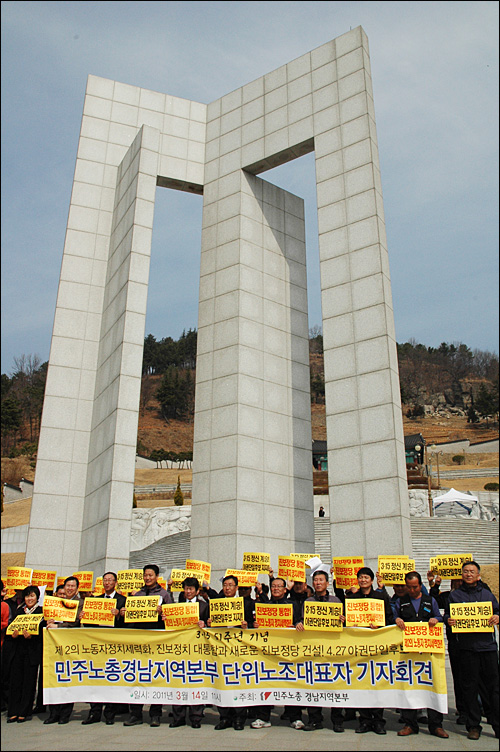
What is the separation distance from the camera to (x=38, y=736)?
20.2 ft

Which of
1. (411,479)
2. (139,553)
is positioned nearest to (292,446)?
(139,553)

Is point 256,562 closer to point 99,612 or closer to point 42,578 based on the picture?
point 99,612

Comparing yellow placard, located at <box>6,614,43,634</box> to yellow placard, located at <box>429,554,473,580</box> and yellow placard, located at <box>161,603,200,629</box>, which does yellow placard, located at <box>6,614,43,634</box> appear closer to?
yellow placard, located at <box>161,603,200,629</box>

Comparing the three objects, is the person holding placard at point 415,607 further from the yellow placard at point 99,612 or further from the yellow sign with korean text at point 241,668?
the yellow placard at point 99,612

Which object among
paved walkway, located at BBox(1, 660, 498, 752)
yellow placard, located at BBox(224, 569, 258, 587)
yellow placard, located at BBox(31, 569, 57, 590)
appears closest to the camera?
paved walkway, located at BBox(1, 660, 498, 752)

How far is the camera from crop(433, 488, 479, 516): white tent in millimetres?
34656

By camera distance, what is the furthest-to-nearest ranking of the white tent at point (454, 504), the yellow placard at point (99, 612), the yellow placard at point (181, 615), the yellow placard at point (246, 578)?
the white tent at point (454, 504) → the yellow placard at point (246, 578) → the yellow placard at point (99, 612) → the yellow placard at point (181, 615)

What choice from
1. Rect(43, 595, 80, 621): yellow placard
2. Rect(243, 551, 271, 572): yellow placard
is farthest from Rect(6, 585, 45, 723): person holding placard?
Rect(243, 551, 271, 572): yellow placard

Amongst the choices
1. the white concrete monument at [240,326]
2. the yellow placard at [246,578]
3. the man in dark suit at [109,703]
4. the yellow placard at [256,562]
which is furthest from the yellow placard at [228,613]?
the white concrete monument at [240,326]

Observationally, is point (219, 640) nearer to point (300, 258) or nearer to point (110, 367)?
point (110, 367)

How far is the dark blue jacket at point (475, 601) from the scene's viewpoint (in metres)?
6.73

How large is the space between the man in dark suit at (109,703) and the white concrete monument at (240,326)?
6153mm

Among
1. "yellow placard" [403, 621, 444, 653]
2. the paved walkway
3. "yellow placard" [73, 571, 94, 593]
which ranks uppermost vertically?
"yellow placard" [73, 571, 94, 593]

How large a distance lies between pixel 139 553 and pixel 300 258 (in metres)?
16.0
